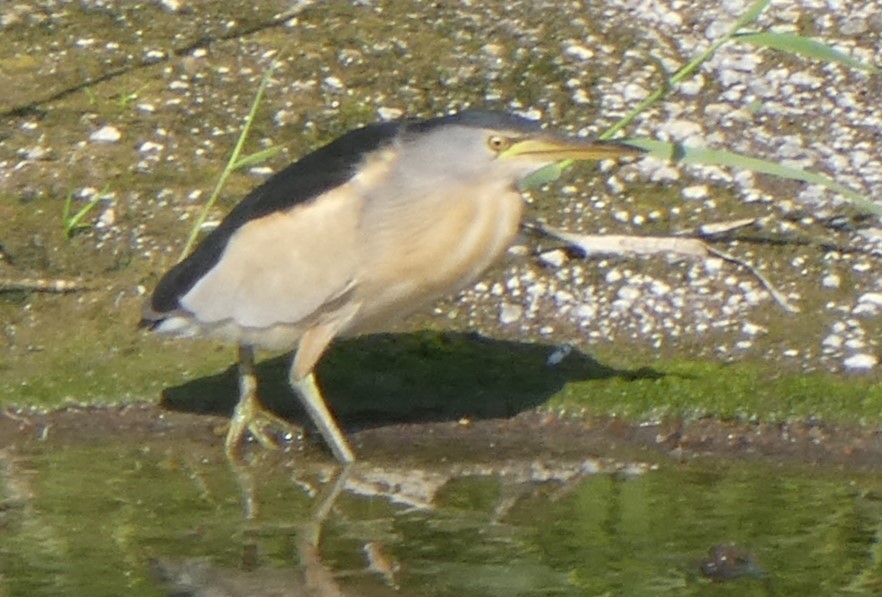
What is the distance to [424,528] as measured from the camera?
4688 millimetres

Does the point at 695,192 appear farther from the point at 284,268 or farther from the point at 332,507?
the point at 332,507

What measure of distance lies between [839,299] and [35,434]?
271 cm

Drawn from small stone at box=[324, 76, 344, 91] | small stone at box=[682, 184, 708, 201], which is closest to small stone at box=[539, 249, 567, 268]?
small stone at box=[682, 184, 708, 201]

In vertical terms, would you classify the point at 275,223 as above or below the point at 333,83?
above

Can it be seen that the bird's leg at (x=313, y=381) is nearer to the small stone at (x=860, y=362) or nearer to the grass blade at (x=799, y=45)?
the grass blade at (x=799, y=45)

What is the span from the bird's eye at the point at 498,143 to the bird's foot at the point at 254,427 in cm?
110

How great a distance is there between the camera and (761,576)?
4.28m

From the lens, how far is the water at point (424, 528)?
14.0ft

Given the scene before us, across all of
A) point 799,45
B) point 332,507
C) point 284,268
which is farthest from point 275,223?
point 799,45

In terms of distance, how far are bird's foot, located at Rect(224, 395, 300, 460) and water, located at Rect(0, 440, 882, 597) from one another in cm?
10

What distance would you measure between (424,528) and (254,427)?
1016mm

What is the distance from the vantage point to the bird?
5.20 m

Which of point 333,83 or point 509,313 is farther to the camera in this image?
point 333,83

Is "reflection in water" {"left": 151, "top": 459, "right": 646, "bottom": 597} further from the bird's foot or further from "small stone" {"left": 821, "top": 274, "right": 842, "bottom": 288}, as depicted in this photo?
"small stone" {"left": 821, "top": 274, "right": 842, "bottom": 288}
